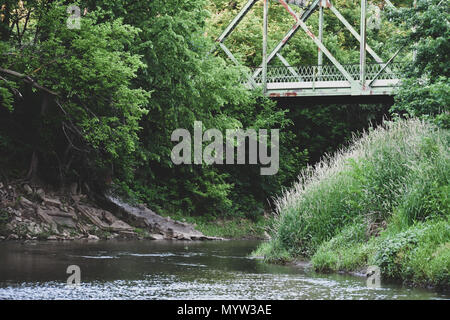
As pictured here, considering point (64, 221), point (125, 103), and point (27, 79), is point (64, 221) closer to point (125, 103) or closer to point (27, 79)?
point (125, 103)

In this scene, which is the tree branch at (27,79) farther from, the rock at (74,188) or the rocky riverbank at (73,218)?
the rock at (74,188)

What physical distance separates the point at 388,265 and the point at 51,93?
12257 mm

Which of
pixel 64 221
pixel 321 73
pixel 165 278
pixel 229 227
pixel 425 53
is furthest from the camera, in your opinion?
pixel 321 73

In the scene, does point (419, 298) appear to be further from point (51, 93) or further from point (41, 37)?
point (41, 37)

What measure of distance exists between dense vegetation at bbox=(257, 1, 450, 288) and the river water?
0.47 meters

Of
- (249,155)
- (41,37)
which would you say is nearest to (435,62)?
(41,37)

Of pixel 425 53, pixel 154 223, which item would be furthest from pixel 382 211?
pixel 154 223

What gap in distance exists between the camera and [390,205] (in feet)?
46.0

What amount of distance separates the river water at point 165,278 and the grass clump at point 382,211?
19.8 inches

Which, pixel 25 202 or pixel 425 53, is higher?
pixel 425 53

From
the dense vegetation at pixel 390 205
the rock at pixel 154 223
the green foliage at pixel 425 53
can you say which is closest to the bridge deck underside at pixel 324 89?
the rock at pixel 154 223

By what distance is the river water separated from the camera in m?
10.4

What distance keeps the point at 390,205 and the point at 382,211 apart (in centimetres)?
22
